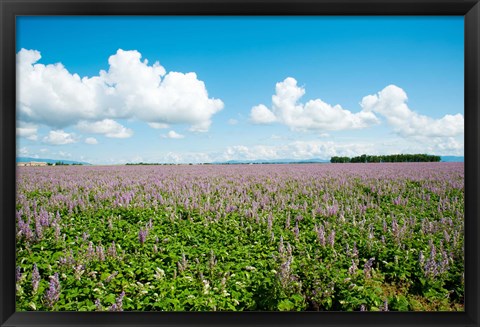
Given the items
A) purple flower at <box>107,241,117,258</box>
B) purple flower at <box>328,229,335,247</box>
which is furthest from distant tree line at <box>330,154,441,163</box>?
purple flower at <box>107,241,117,258</box>

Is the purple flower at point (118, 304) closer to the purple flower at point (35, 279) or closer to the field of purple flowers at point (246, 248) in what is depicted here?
the field of purple flowers at point (246, 248)

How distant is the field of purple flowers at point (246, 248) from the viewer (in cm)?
231

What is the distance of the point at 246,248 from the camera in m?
2.78

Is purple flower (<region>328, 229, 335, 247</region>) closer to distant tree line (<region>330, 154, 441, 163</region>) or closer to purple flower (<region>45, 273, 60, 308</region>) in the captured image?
distant tree line (<region>330, 154, 441, 163</region>)

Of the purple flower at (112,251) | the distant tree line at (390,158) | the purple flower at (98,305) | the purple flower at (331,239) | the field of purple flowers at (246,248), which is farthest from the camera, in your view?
the distant tree line at (390,158)

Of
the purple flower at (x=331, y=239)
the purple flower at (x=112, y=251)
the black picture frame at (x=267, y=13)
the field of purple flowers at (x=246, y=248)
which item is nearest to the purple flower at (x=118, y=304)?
the field of purple flowers at (x=246, y=248)

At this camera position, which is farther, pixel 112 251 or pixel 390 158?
pixel 390 158

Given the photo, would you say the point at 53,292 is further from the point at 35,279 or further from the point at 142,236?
the point at 142,236

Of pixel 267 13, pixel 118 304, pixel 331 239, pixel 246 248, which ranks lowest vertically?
pixel 118 304

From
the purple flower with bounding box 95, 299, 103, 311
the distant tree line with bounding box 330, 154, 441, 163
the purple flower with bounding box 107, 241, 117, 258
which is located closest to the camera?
the purple flower with bounding box 95, 299, 103, 311

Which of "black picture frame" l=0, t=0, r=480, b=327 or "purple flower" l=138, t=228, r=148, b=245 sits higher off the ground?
"black picture frame" l=0, t=0, r=480, b=327

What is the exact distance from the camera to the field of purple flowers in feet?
7.59

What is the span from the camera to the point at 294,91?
108 inches

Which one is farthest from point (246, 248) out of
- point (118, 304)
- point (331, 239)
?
point (118, 304)
